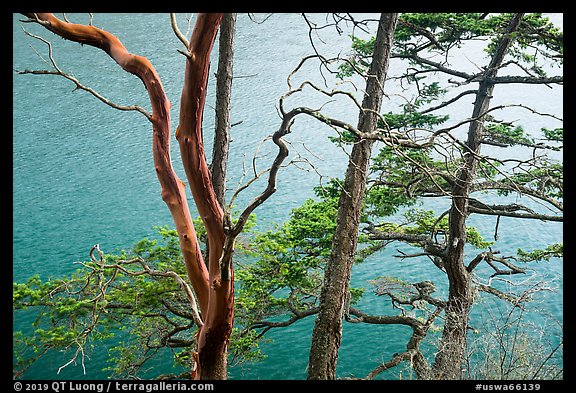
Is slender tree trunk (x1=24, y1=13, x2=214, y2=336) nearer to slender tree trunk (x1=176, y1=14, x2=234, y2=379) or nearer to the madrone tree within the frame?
the madrone tree

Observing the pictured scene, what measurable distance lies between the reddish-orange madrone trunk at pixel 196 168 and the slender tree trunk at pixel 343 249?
1107mm

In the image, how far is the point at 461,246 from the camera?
15.6 feet

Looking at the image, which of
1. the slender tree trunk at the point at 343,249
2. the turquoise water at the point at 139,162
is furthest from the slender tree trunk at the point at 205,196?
the turquoise water at the point at 139,162

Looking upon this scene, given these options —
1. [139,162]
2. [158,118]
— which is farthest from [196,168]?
[139,162]

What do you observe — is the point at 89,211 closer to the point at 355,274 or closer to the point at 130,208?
the point at 130,208

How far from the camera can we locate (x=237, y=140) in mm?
10789

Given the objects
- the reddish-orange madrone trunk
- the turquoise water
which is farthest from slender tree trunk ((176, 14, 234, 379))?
the turquoise water

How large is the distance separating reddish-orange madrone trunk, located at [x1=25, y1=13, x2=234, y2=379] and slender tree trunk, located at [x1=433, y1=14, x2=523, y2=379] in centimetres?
211

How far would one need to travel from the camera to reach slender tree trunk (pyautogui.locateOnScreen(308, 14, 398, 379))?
11.7 ft

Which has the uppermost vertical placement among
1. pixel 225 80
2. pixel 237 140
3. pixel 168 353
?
pixel 237 140

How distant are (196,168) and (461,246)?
3111 millimetres

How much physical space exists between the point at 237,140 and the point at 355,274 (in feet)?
13.6

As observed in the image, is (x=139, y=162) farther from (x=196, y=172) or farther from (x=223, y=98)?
(x=196, y=172)
